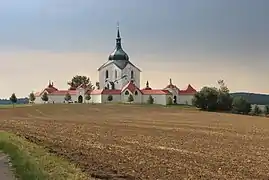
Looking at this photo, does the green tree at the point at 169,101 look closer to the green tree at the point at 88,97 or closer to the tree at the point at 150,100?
the tree at the point at 150,100

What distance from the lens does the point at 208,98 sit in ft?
423

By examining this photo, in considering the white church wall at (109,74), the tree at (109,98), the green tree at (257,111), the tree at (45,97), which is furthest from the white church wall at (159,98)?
the tree at (45,97)

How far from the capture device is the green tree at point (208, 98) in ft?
420

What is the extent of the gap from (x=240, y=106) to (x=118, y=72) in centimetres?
4789

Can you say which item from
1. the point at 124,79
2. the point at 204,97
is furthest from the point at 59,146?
the point at 124,79

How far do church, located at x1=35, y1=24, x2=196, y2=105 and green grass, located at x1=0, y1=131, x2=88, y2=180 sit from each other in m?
125

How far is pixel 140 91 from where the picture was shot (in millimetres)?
157375

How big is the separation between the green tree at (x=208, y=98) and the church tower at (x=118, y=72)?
37684mm

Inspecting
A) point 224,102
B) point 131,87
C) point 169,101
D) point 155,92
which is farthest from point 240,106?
point 131,87

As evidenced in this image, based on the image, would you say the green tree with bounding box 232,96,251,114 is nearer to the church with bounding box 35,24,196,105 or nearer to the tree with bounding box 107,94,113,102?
the church with bounding box 35,24,196,105

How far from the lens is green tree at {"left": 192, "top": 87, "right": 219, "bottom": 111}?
127938 millimetres

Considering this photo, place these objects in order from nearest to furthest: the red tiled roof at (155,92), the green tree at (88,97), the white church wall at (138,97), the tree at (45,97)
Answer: the white church wall at (138,97) < the red tiled roof at (155,92) < the green tree at (88,97) < the tree at (45,97)

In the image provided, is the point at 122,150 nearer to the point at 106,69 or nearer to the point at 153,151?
the point at 153,151

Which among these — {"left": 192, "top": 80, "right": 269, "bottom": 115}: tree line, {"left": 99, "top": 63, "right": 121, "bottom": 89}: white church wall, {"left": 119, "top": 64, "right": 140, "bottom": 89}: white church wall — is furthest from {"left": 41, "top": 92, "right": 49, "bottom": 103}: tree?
{"left": 192, "top": 80, "right": 269, "bottom": 115}: tree line
